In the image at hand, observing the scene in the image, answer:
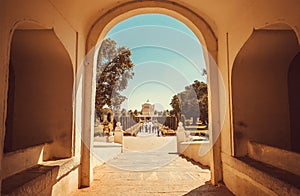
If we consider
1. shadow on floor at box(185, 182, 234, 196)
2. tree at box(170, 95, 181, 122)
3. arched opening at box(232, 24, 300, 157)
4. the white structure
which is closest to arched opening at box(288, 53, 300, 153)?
arched opening at box(232, 24, 300, 157)

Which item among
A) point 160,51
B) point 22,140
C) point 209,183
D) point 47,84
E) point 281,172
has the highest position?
point 160,51

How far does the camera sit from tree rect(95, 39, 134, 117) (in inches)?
581

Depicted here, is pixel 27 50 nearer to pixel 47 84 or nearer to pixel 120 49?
pixel 47 84

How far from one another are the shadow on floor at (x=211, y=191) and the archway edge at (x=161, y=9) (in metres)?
2.55

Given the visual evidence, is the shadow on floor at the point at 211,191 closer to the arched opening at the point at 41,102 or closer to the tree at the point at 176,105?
the arched opening at the point at 41,102

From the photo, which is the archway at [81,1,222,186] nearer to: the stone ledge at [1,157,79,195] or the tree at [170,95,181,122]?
the stone ledge at [1,157,79,195]

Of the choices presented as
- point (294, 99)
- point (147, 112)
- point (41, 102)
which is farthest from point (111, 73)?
point (147, 112)

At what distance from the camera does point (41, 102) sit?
4254 millimetres

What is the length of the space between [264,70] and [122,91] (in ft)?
42.9

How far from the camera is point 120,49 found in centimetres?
1617

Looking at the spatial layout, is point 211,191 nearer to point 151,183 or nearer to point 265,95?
point 151,183

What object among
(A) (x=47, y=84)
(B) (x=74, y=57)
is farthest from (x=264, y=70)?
(A) (x=47, y=84)

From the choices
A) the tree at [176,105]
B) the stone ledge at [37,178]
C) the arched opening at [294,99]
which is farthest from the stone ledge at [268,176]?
the tree at [176,105]

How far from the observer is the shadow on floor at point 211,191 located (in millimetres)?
4109
